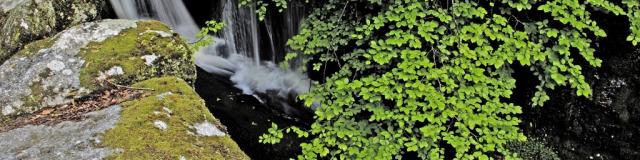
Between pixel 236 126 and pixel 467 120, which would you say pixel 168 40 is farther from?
pixel 467 120

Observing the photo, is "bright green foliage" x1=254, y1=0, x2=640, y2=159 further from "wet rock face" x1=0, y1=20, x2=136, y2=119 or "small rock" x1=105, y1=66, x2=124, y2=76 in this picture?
"wet rock face" x1=0, y1=20, x2=136, y2=119

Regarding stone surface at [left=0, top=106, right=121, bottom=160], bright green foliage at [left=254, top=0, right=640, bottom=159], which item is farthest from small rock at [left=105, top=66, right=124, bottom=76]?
bright green foliage at [left=254, top=0, right=640, bottom=159]

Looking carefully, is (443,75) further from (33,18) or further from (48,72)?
(33,18)

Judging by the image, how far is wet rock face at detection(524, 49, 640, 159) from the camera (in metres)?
5.37

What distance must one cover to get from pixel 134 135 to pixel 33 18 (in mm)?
2737

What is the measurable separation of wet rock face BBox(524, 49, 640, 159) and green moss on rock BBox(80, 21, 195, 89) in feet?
13.1

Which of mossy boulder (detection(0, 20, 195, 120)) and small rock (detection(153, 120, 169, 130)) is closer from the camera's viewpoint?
small rock (detection(153, 120, 169, 130))

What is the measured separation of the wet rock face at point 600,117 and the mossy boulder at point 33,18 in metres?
5.05

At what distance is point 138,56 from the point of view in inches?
159

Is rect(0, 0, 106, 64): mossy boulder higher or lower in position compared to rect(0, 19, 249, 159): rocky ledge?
higher

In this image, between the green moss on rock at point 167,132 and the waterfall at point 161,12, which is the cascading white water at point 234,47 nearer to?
the waterfall at point 161,12

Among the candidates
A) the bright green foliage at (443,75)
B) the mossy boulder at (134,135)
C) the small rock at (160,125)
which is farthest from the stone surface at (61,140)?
the bright green foliage at (443,75)

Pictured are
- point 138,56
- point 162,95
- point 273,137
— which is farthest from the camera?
point 273,137

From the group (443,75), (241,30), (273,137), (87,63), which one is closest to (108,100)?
(87,63)
